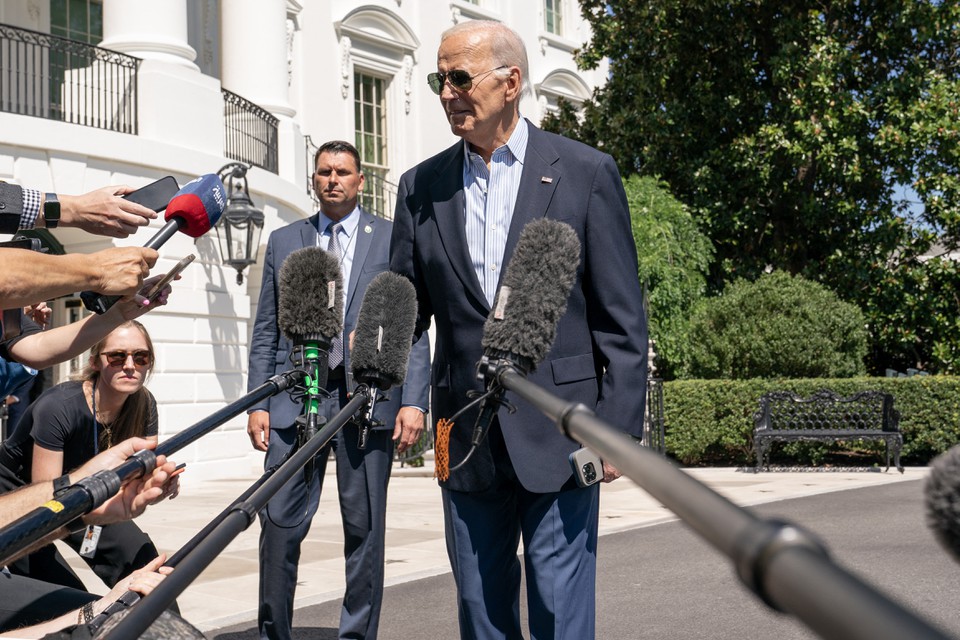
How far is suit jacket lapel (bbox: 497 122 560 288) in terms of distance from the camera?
128 inches

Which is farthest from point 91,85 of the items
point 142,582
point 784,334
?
point 142,582

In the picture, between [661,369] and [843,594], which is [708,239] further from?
[843,594]

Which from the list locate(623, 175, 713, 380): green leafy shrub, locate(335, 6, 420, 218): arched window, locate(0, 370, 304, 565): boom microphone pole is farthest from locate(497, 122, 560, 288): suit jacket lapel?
locate(335, 6, 420, 218): arched window

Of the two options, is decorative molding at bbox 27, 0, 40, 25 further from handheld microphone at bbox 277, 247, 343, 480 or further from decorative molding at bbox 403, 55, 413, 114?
handheld microphone at bbox 277, 247, 343, 480

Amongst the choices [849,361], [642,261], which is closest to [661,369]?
[642,261]

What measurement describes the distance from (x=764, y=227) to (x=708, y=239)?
123 centimetres

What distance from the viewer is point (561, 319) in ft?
10.6

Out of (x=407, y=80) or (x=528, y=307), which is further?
(x=407, y=80)

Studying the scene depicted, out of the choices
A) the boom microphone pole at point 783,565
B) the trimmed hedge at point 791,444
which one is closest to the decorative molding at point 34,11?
the trimmed hedge at point 791,444

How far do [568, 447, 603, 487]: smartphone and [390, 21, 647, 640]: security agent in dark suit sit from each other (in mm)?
168

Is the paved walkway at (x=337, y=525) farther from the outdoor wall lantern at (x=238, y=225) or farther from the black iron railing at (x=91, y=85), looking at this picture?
the black iron railing at (x=91, y=85)

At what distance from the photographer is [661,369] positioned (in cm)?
2028

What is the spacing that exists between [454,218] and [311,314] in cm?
55

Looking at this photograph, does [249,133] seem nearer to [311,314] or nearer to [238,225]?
[238,225]
